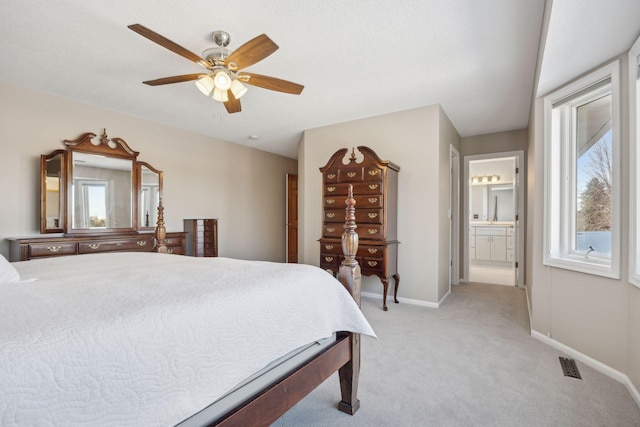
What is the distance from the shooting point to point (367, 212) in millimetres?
3600

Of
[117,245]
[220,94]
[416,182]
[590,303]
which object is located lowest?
[590,303]

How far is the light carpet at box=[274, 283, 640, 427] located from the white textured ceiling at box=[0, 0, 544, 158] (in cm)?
237

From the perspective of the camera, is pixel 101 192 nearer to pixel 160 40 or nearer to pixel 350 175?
pixel 160 40

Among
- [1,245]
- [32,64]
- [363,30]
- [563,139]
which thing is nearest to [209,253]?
[1,245]

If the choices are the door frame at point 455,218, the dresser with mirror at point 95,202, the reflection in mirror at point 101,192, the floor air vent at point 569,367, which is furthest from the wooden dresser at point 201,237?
the floor air vent at point 569,367

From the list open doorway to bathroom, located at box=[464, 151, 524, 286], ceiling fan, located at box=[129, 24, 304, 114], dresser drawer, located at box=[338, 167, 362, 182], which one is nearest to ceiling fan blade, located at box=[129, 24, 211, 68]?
ceiling fan, located at box=[129, 24, 304, 114]

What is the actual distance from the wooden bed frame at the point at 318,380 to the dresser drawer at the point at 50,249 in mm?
3030

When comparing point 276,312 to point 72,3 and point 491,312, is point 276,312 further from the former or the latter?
point 491,312

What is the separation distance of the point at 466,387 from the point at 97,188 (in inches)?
164

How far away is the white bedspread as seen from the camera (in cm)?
68

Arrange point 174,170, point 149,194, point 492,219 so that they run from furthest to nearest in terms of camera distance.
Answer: point 492,219
point 174,170
point 149,194

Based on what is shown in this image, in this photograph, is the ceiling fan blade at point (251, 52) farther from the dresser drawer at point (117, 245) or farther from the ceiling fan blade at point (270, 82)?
the dresser drawer at point (117, 245)

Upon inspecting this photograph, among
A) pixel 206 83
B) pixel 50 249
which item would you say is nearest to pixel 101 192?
pixel 50 249

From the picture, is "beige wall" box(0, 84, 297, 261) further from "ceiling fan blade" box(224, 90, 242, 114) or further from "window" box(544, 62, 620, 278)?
"window" box(544, 62, 620, 278)
